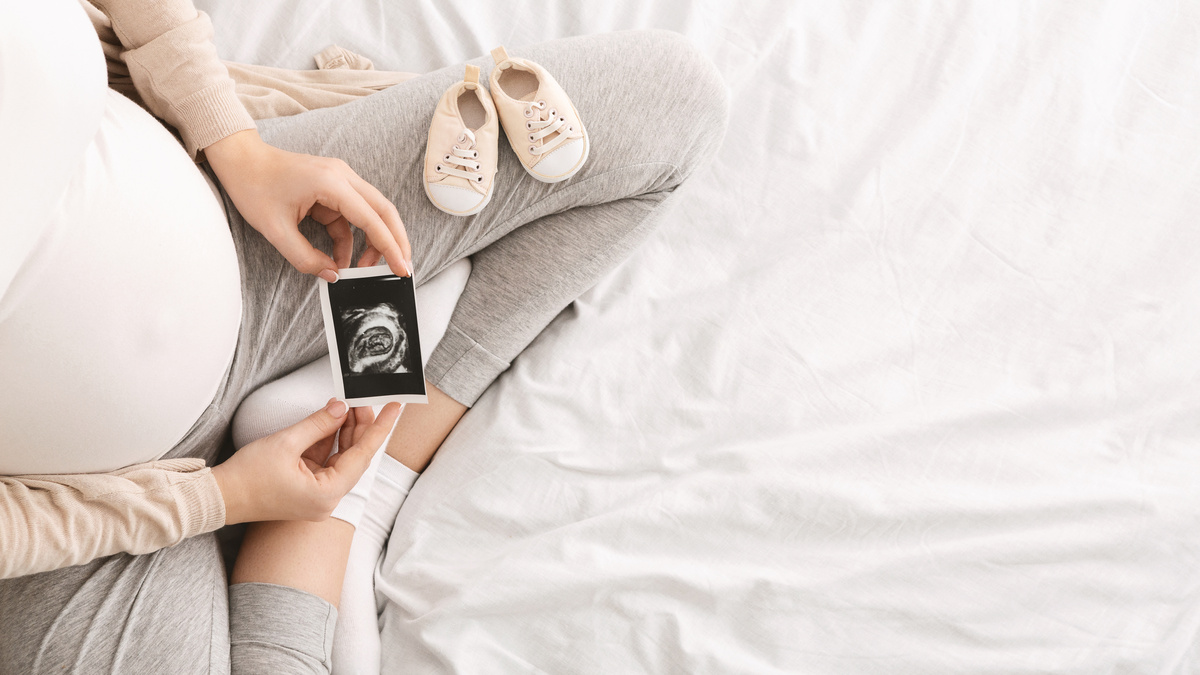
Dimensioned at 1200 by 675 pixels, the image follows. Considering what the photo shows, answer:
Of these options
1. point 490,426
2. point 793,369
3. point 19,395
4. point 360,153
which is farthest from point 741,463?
point 19,395

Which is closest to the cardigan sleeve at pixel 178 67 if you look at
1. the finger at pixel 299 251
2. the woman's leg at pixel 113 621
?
the finger at pixel 299 251

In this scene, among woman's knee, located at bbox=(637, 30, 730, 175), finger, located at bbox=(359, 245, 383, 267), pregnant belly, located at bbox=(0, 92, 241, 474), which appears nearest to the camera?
pregnant belly, located at bbox=(0, 92, 241, 474)

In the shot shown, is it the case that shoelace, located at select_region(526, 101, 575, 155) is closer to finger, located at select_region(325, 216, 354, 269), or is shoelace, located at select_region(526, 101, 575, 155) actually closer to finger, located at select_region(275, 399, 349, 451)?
finger, located at select_region(325, 216, 354, 269)

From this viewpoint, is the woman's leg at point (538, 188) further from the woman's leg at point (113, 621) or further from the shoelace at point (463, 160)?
the woman's leg at point (113, 621)

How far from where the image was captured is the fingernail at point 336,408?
818 millimetres

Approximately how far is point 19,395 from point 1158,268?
1.24 metres

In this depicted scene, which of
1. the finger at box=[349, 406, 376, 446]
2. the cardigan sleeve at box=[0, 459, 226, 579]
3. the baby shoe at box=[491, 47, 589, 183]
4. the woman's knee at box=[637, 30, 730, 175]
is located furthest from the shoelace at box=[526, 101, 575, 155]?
the cardigan sleeve at box=[0, 459, 226, 579]

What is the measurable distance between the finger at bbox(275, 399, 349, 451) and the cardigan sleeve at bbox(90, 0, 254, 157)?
0.30 meters

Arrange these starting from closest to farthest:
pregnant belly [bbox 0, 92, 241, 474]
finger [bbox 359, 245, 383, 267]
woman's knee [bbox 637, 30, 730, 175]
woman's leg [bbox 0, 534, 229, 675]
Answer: pregnant belly [bbox 0, 92, 241, 474], woman's leg [bbox 0, 534, 229, 675], finger [bbox 359, 245, 383, 267], woman's knee [bbox 637, 30, 730, 175]

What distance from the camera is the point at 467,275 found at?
958 millimetres

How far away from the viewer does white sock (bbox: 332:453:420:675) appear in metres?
0.85

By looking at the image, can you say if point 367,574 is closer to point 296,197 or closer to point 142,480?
point 142,480

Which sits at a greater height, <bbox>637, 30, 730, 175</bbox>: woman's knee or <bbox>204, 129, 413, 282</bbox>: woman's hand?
<bbox>637, 30, 730, 175</bbox>: woman's knee

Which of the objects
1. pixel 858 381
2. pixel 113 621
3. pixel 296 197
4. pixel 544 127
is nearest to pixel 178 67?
pixel 296 197
